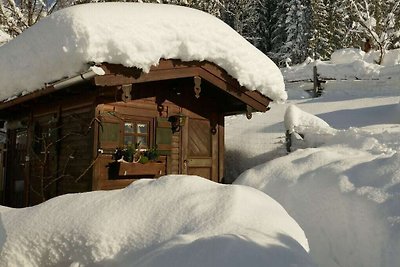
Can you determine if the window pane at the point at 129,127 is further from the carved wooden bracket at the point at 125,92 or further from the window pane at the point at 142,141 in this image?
the carved wooden bracket at the point at 125,92

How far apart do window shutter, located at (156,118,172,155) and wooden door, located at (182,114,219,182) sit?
0.44 meters

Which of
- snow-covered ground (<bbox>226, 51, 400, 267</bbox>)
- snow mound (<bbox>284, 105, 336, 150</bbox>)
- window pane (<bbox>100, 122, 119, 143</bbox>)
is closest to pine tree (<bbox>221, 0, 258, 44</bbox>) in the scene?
snow-covered ground (<bbox>226, 51, 400, 267</bbox>)

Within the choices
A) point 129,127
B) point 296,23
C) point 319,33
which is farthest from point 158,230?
point 296,23

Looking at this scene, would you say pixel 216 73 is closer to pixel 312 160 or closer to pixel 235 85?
pixel 235 85

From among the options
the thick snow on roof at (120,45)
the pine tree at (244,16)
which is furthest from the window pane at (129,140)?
the pine tree at (244,16)

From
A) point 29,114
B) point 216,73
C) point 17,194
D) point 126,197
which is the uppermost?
point 216,73

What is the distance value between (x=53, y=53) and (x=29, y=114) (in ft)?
10.4

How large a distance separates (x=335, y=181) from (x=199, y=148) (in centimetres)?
350

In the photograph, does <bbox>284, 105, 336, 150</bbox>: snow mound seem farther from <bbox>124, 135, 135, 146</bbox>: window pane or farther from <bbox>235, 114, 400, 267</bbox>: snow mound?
<bbox>124, 135, 135, 146</bbox>: window pane

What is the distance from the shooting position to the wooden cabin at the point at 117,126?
25.0ft

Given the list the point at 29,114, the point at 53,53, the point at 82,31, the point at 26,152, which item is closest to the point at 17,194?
the point at 26,152

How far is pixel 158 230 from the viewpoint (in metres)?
3.38

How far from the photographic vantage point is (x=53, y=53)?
7027 millimetres

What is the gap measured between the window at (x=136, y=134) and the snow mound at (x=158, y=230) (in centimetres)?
412
